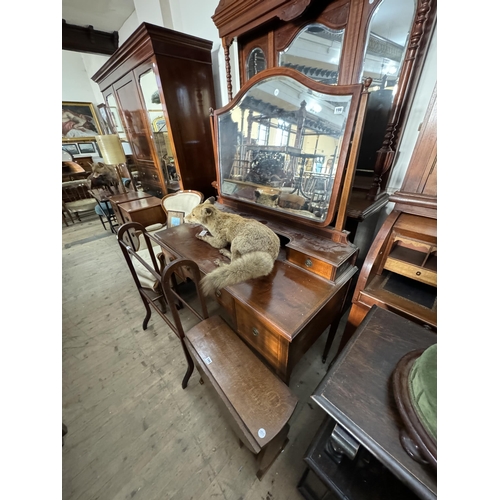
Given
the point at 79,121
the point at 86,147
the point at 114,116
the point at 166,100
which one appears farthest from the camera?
the point at 86,147

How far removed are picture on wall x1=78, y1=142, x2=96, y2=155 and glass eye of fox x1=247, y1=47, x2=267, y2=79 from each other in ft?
19.0

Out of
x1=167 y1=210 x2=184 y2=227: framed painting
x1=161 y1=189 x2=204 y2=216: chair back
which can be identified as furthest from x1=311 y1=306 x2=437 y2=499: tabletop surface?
x1=161 y1=189 x2=204 y2=216: chair back

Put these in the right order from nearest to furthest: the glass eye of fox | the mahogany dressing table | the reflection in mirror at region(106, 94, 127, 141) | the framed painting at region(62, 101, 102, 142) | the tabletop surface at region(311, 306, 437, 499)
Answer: the tabletop surface at region(311, 306, 437, 499), the glass eye of fox, the mahogany dressing table, the reflection in mirror at region(106, 94, 127, 141), the framed painting at region(62, 101, 102, 142)

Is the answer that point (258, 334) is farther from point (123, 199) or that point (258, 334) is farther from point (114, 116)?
point (114, 116)

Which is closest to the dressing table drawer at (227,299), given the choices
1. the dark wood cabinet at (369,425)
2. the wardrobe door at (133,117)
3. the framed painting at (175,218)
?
the dark wood cabinet at (369,425)

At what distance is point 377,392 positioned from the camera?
58 centimetres

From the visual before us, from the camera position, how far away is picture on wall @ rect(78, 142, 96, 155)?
200 inches

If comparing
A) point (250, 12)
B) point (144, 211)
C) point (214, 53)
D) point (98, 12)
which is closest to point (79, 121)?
point (98, 12)

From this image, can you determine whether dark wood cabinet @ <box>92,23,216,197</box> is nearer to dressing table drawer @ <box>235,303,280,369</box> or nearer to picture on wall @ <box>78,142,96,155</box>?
dressing table drawer @ <box>235,303,280,369</box>

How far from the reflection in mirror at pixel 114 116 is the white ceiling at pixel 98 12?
3.23 feet

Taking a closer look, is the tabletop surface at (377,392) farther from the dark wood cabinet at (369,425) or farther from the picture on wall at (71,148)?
the picture on wall at (71,148)

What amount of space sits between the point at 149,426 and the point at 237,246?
116cm
